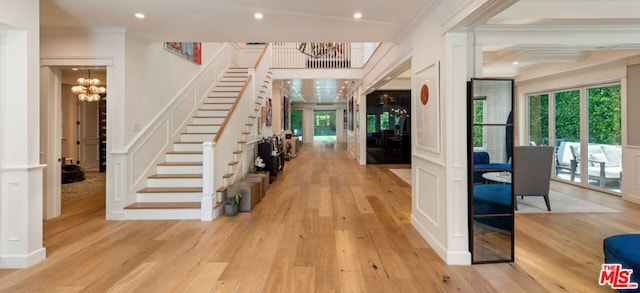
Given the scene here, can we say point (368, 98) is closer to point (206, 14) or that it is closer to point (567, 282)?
point (206, 14)

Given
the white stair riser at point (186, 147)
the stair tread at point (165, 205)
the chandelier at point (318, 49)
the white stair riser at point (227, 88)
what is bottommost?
the stair tread at point (165, 205)

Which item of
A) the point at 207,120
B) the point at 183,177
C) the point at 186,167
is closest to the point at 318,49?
the point at 207,120

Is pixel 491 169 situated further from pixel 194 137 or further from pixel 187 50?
pixel 187 50

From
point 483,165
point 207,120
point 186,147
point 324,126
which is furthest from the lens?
point 324,126

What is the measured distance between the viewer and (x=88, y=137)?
9070mm

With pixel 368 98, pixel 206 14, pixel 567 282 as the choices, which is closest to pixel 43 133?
pixel 206 14

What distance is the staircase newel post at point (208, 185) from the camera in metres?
4.20

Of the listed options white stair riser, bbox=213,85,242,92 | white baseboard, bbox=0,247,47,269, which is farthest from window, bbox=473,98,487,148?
white stair riser, bbox=213,85,242,92

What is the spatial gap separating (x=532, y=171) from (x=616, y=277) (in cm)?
276

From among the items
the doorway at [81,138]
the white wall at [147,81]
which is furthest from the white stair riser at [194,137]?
the doorway at [81,138]

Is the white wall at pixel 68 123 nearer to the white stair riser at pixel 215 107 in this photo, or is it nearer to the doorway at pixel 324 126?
the white stair riser at pixel 215 107

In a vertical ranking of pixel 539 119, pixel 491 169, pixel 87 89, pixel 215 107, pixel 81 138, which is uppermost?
pixel 87 89

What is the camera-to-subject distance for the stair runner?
4.52m

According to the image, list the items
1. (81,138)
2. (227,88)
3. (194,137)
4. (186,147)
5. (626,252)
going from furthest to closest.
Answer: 1. (81,138)
2. (227,88)
3. (194,137)
4. (186,147)
5. (626,252)
